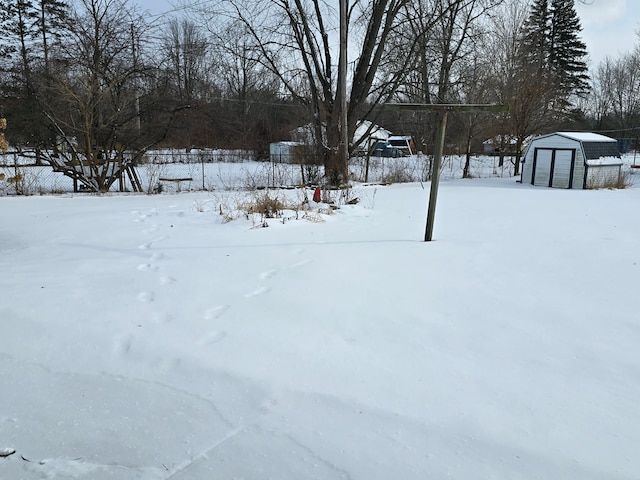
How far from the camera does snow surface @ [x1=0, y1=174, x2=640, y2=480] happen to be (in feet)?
6.61

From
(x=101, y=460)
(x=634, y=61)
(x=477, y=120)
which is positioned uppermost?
(x=634, y=61)

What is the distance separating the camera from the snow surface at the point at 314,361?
6.61 ft

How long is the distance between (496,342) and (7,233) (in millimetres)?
6271

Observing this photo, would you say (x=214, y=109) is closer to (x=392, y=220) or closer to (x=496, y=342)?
(x=392, y=220)

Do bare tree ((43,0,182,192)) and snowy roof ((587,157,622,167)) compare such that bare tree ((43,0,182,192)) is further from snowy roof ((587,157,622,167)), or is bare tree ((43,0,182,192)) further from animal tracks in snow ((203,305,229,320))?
snowy roof ((587,157,622,167))

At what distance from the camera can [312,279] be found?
14.8 ft

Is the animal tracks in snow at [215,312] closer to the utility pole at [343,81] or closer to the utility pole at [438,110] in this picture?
the utility pole at [438,110]

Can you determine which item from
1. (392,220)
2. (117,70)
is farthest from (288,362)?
(117,70)

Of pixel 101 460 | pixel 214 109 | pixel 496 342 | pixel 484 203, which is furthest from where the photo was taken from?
pixel 214 109

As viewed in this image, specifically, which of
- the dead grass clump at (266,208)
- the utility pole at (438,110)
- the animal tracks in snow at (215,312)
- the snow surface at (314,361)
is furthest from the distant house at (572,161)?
the animal tracks in snow at (215,312)

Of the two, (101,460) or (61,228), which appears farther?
(61,228)

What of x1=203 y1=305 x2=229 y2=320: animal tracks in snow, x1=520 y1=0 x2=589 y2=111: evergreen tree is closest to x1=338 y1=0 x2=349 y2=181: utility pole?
x1=203 y1=305 x2=229 y2=320: animal tracks in snow

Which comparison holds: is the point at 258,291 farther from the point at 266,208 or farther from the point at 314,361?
the point at 266,208

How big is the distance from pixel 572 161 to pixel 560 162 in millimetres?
412
